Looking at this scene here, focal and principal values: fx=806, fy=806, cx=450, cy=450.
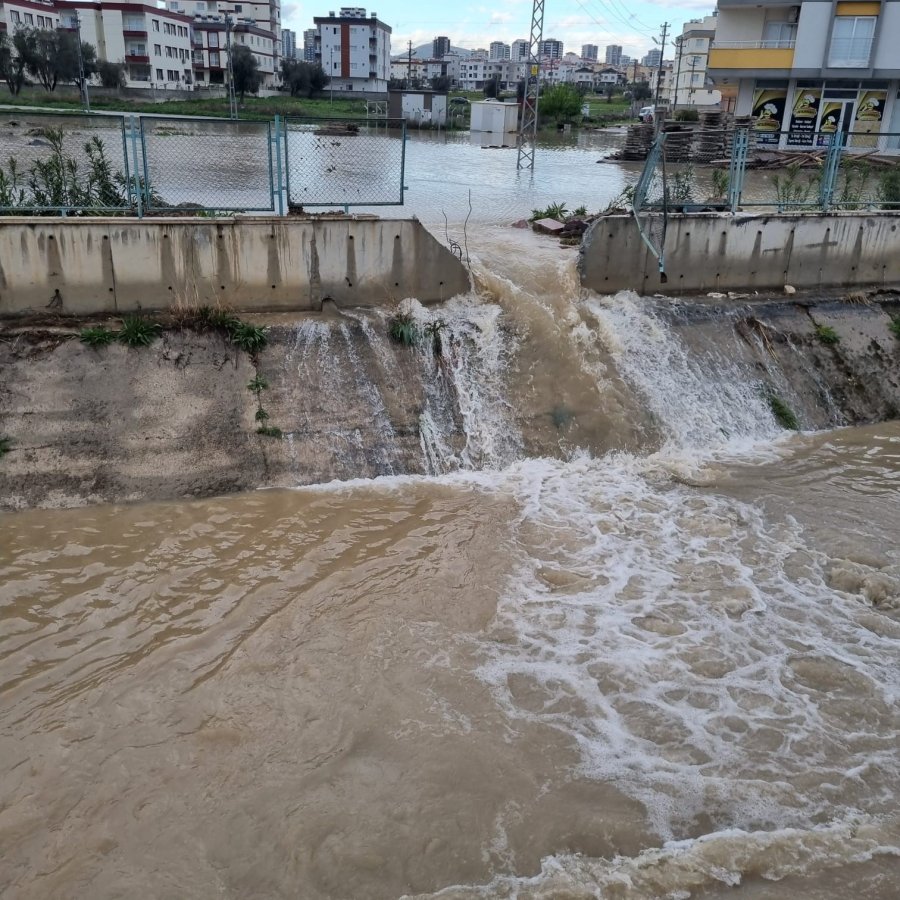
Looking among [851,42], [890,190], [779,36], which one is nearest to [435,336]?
[890,190]

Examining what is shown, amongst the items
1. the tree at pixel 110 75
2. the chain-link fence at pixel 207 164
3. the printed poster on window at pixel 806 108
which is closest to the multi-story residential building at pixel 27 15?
the tree at pixel 110 75

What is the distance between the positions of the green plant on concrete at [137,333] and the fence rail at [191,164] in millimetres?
1504

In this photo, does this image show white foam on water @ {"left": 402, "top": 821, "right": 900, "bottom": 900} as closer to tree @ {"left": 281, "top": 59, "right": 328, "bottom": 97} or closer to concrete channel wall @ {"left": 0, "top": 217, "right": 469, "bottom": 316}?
concrete channel wall @ {"left": 0, "top": 217, "right": 469, "bottom": 316}

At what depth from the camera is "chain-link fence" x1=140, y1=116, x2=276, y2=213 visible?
1066 cm

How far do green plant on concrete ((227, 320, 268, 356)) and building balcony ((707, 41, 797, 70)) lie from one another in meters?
37.7

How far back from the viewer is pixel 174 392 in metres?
9.49

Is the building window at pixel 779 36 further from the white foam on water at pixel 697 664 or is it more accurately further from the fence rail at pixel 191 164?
the white foam on water at pixel 697 664

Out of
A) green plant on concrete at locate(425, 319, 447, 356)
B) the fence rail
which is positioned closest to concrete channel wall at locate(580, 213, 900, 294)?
green plant on concrete at locate(425, 319, 447, 356)

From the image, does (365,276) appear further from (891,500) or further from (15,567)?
(891,500)

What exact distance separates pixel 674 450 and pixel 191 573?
20.7 feet

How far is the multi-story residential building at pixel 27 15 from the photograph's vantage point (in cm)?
6475

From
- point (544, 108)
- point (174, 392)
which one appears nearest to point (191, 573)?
point (174, 392)

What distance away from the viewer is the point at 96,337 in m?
9.50

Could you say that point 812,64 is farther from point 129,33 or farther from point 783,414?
point 129,33
